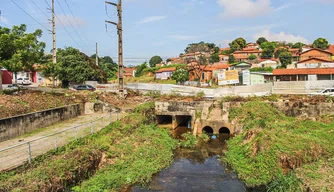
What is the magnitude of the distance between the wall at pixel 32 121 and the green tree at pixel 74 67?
19261 mm

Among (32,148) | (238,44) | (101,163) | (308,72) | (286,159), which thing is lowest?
(101,163)

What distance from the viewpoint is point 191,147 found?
2067 cm

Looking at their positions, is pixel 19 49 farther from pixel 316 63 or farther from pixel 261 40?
pixel 261 40

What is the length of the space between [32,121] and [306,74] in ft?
124

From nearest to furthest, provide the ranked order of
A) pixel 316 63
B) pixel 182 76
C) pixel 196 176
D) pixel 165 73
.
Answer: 1. pixel 196 176
2. pixel 316 63
3. pixel 182 76
4. pixel 165 73

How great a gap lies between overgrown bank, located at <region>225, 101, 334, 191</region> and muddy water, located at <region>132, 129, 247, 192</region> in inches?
29.2

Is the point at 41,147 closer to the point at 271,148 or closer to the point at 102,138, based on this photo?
the point at 102,138

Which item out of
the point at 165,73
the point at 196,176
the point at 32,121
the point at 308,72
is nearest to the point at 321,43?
the point at 308,72

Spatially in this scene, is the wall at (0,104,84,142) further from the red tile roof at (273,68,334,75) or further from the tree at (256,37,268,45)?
the tree at (256,37,268,45)

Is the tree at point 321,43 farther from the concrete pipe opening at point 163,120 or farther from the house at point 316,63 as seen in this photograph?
the concrete pipe opening at point 163,120

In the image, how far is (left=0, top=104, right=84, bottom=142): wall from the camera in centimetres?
1548

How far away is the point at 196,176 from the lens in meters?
14.8

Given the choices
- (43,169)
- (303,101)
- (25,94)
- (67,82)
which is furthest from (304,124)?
(67,82)

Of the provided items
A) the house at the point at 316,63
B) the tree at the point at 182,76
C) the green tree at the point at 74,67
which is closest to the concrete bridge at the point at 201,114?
the green tree at the point at 74,67
